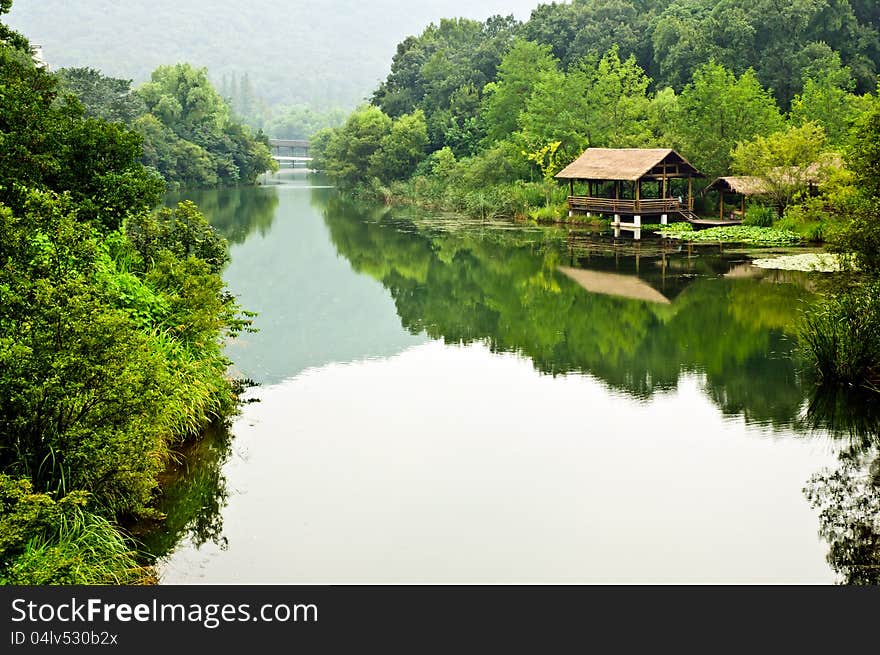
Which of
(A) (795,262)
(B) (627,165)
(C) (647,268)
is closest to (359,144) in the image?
(B) (627,165)

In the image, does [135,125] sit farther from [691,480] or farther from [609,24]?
[691,480]

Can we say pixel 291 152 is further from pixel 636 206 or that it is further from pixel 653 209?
pixel 636 206

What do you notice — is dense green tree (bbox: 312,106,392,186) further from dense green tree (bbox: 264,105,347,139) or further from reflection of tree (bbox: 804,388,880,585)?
dense green tree (bbox: 264,105,347,139)

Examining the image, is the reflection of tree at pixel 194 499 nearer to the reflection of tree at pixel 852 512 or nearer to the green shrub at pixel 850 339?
the reflection of tree at pixel 852 512

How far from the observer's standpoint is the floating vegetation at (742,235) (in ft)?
109

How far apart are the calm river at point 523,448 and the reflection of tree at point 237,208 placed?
1617 centimetres

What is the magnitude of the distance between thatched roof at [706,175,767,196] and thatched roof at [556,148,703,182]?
126cm

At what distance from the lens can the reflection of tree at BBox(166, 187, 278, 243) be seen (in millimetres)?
41281

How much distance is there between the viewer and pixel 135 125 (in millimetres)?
63344

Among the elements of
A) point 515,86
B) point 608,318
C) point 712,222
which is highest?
point 515,86

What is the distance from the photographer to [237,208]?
53031 mm

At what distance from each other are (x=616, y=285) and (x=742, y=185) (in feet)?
44.5

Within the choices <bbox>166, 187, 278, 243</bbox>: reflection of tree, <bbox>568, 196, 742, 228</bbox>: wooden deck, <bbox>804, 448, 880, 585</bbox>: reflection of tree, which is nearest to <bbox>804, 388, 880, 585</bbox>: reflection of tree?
<bbox>804, 448, 880, 585</bbox>: reflection of tree
